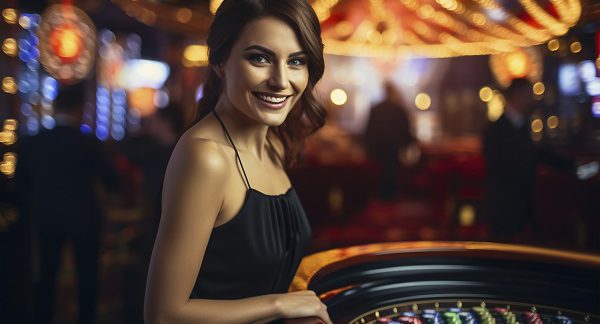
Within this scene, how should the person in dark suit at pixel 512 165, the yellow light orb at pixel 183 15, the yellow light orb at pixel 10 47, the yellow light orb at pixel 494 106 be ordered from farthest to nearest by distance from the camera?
the yellow light orb at pixel 494 106
the yellow light orb at pixel 183 15
the person in dark suit at pixel 512 165
the yellow light orb at pixel 10 47

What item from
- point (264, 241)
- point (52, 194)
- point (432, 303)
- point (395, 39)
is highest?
point (395, 39)

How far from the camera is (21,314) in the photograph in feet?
9.47

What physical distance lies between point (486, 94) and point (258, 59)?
12.3 m

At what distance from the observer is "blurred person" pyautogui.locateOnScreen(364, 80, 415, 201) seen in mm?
6949

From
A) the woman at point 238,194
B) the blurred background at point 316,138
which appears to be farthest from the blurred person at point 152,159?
the woman at point 238,194

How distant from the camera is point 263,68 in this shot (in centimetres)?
99

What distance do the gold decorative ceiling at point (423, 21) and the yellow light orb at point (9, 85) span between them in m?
2.56

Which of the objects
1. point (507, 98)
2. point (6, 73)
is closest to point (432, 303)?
point (6, 73)

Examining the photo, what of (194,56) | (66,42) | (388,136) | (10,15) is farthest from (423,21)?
(10,15)

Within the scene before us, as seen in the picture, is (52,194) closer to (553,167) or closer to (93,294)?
(93,294)

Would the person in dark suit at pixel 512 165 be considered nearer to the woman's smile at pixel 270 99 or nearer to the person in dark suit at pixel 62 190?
the person in dark suit at pixel 62 190

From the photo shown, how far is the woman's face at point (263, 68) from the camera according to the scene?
0.99 m

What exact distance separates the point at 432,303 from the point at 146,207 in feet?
10.0

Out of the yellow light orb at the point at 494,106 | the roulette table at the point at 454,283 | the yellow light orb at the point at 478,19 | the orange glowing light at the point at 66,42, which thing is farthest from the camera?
the yellow light orb at the point at 494,106
